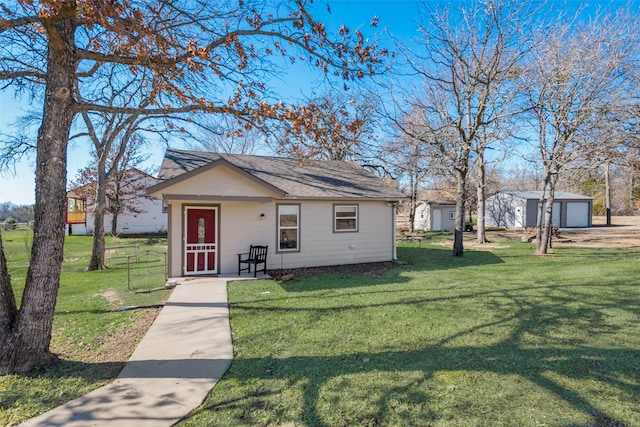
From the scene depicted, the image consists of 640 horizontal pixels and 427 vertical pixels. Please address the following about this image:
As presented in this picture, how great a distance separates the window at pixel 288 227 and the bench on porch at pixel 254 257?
0.64m

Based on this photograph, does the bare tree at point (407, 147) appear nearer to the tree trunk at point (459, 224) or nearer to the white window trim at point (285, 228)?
the tree trunk at point (459, 224)

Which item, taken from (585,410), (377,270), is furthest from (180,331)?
(377,270)

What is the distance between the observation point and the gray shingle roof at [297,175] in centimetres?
1052

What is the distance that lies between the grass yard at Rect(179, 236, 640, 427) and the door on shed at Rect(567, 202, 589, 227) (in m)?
26.3

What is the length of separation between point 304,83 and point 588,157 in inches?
420

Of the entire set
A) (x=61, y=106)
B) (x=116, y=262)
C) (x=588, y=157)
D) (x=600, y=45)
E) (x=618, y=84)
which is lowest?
(x=116, y=262)

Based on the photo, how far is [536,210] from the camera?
2892cm

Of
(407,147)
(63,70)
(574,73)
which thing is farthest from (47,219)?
(574,73)

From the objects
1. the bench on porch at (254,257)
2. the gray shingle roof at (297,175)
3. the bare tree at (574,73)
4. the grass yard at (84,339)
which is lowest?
the grass yard at (84,339)

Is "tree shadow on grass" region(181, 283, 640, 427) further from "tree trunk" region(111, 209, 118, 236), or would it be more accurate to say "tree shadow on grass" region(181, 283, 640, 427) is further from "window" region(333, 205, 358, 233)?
"tree trunk" region(111, 209, 118, 236)

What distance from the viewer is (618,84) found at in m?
11.6

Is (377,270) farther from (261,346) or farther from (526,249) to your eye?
(526,249)

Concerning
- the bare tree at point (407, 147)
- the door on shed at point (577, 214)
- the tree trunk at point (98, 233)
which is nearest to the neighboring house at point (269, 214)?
the bare tree at point (407, 147)

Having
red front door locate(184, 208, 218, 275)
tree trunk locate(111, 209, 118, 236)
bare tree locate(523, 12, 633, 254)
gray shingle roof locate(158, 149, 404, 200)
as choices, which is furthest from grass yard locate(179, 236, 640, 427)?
tree trunk locate(111, 209, 118, 236)
